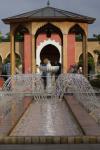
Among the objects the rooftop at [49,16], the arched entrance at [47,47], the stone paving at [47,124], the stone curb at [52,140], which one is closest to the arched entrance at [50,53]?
the arched entrance at [47,47]

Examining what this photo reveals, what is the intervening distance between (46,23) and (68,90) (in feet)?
12.3

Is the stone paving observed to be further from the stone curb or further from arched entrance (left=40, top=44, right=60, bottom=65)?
arched entrance (left=40, top=44, right=60, bottom=65)

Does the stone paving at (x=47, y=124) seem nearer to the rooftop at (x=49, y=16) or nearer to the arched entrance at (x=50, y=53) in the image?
the rooftop at (x=49, y=16)

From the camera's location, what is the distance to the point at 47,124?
9828 millimetres

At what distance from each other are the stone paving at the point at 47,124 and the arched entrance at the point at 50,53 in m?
16.1

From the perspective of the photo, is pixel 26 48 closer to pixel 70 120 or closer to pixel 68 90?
pixel 68 90

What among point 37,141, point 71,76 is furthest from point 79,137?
point 71,76

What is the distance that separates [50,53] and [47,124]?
73.6 ft

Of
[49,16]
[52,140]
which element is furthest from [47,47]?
[52,140]

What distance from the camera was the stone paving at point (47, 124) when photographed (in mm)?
8523

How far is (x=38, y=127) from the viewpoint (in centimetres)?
928

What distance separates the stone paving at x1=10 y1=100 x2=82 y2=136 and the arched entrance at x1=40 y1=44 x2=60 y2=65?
16.1m

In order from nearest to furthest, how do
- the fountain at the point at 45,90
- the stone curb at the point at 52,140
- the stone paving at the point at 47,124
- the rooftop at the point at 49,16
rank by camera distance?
the stone curb at the point at 52,140, the stone paving at the point at 47,124, the fountain at the point at 45,90, the rooftop at the point at 49,16

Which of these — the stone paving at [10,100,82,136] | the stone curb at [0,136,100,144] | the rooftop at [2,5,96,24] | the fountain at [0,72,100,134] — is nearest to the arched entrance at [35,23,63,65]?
the rooftop at [2,5,96,24]
